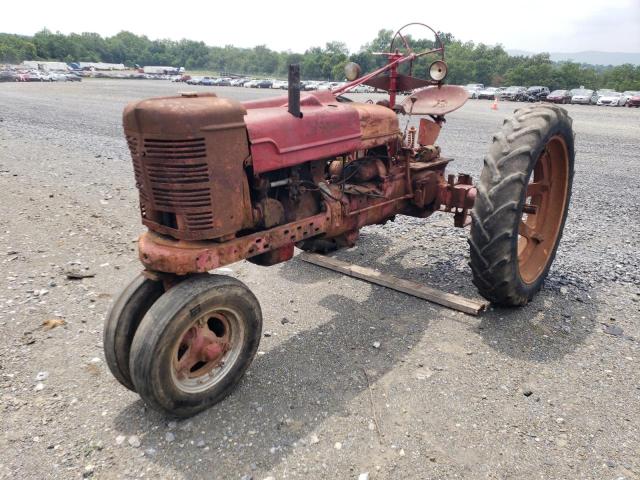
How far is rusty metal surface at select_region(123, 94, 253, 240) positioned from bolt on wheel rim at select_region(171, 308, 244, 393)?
512mm

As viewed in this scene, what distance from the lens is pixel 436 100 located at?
4.88 meters

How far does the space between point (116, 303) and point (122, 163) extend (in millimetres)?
7656

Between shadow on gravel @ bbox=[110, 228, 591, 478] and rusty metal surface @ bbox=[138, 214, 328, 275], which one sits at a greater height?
rusty metal surface @ bbox=[138, 214, 328, 275]

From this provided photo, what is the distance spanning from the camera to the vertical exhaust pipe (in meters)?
2.95

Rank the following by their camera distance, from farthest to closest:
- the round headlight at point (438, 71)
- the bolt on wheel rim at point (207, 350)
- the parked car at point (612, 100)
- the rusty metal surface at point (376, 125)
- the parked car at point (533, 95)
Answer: the parked car at point (533, 95), the parked car at point (612, 100), the round headlight at point (438, 71), the rusty metal surface at point (376, 125), the bolt on wheel rim at point (207, 350)

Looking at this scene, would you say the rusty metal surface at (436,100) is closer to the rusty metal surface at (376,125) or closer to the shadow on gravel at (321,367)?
the rusty metal surface at (376,125)

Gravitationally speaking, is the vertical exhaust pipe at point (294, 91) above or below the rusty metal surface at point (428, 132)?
above

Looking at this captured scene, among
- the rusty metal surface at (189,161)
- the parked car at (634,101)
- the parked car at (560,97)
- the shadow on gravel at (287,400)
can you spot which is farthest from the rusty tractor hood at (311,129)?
the parked car at (560,97)

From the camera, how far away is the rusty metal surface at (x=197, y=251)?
2.73 meters

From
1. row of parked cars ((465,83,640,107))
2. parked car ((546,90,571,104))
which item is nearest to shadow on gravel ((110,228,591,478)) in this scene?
row of parked cars ((465,83,640,107))

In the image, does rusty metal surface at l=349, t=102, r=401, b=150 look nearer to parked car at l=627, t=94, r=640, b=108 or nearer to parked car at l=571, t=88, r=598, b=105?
parked car at l=627, t=94, r=640, b=108

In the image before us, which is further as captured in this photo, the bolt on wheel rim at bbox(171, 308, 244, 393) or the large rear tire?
the large rear tire

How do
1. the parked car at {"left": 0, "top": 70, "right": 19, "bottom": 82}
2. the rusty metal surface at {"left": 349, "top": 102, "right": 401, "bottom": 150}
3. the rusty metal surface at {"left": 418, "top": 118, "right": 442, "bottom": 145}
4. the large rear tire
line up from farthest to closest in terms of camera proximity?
the parked car at {"left": 0, "top": 70, "right": 19, "bottom": 82} < the rusty metal surface at {"left": 418, "top": 118, "right": 442, "bottom": 145} < the rusty metal surface at {"left": 349, "top": 102, "right": 401, "bottom": 150} < the large rear tire

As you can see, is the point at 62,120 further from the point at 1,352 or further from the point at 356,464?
the point at 356,464
